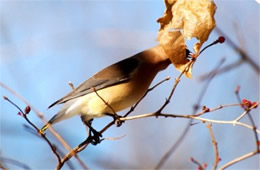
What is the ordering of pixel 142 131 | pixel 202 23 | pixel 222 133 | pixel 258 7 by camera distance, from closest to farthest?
pixel 202 23
pixel 258 7
pixel 222 133
pixel 142 131

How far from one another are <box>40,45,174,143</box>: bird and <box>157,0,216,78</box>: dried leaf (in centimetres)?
63

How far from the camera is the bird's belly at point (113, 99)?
3424 mm

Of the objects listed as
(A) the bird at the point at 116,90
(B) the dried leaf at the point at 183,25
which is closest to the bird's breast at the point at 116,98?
(A) the bird at the point at 116,90

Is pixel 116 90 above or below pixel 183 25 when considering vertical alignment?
below

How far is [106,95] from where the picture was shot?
11.7 feet

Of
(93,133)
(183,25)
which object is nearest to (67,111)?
(93,133)

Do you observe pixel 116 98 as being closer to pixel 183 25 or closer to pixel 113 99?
pixel 113 99

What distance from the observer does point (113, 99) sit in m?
3.48

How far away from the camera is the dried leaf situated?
8.33 feet

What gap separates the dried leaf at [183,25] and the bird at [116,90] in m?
0.63

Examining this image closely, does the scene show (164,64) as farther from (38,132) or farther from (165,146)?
(165,146)

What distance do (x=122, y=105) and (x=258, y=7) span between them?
5.68 ft

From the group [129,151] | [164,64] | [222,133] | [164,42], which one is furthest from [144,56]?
A: [129,151]

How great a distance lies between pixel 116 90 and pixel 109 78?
0.20m
